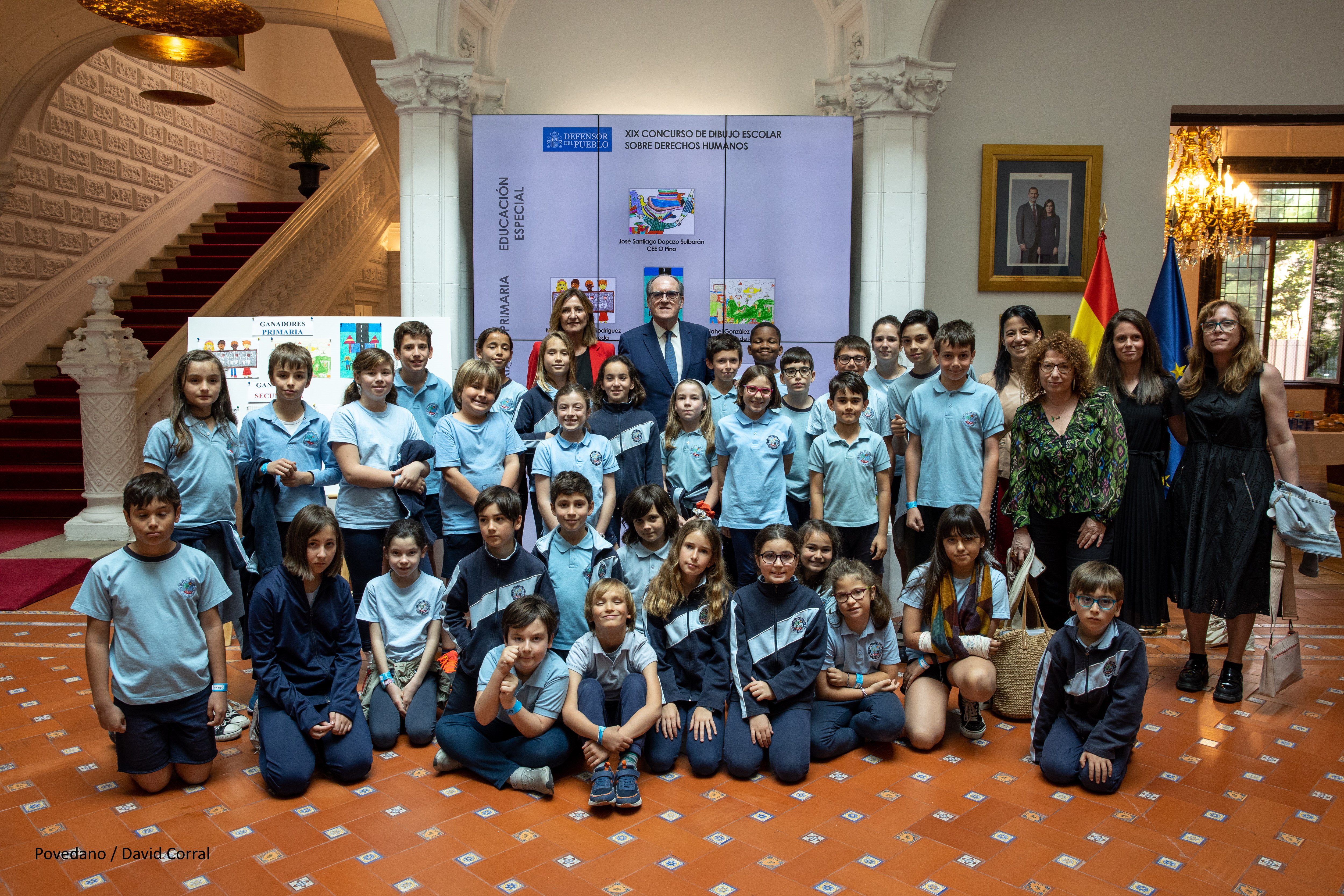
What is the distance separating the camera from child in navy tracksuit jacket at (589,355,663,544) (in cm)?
430

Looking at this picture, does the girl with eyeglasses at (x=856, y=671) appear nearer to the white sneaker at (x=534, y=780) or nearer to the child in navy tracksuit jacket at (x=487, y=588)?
the white sneaker at (x=534, y=780)

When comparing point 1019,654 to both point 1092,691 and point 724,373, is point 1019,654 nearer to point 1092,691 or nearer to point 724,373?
point 1092,691

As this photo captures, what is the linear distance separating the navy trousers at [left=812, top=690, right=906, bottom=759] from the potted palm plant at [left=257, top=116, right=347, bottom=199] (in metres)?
11.6

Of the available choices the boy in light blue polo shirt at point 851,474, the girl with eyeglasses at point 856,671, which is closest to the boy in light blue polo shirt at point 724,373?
the boy in light blue polo shirt at point 851,474

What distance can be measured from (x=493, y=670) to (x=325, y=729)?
625mm

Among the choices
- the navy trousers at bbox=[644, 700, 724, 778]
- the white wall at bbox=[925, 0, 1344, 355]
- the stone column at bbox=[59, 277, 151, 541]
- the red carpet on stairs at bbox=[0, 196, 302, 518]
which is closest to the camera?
the navy trousers at bbox=[644, 700, 724, 778]

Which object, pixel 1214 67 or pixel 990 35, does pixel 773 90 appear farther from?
pixel 1214 67

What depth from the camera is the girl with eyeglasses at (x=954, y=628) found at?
3516 mm

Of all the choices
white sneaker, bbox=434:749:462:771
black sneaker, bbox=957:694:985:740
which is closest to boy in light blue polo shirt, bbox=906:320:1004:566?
black sneaker, bbox=957:694:985:740

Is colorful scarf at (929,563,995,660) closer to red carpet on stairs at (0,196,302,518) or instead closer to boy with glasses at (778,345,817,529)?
boy with glasses at (778,345,817,529)

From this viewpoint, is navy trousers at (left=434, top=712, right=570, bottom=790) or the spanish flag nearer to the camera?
navy trousers at (left=434, top=712, right=570, bottom=790)

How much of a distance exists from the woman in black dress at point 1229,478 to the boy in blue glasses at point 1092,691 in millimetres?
997

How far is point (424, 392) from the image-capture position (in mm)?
4617

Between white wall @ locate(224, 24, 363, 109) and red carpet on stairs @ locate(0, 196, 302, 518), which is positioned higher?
white wall @ locate(224, 24, 363, 109)
